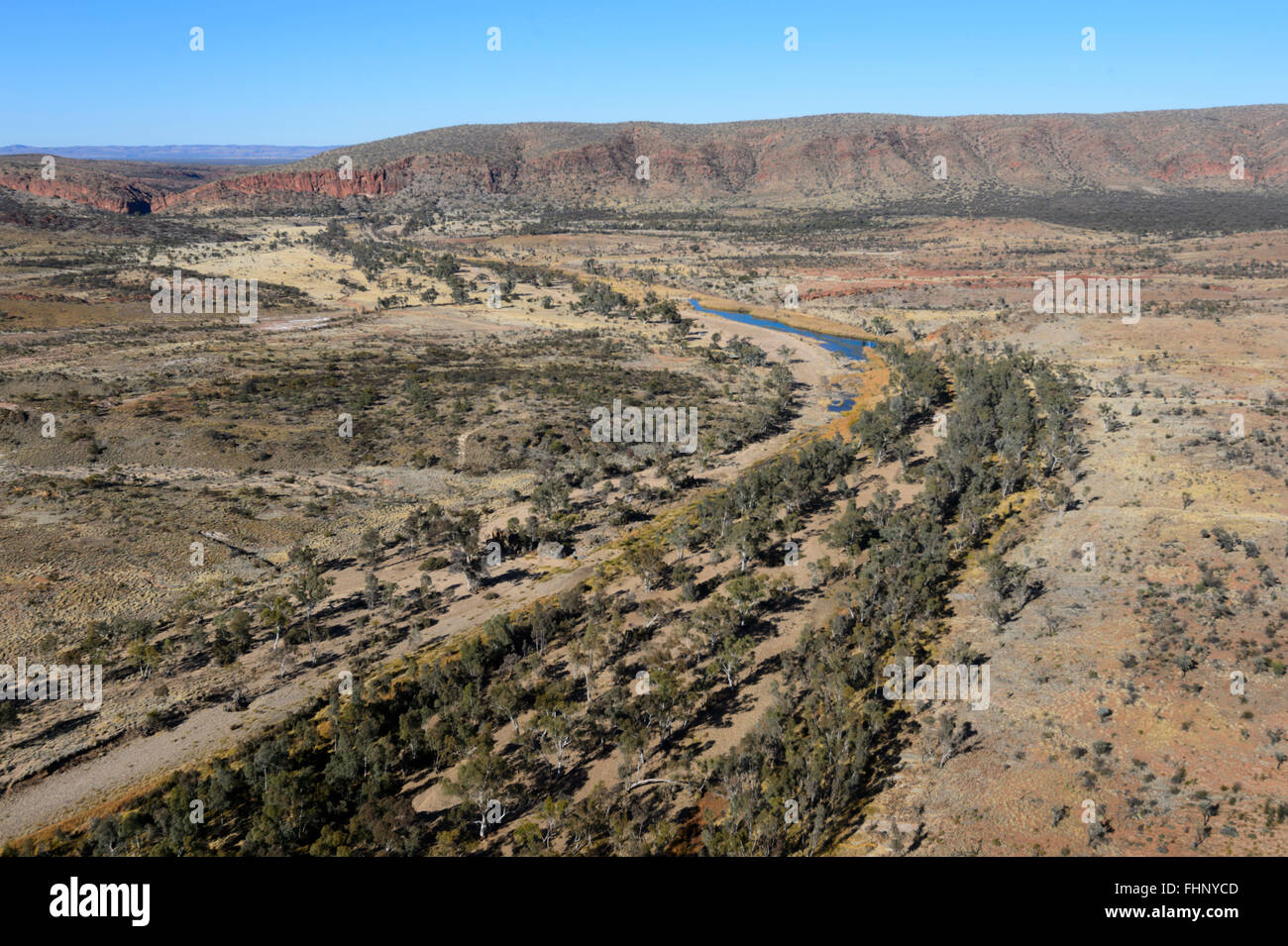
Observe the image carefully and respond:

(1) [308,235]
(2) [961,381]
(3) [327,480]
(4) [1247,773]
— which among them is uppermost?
(1) [308,235]

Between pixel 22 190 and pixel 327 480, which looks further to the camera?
pixel 22 190

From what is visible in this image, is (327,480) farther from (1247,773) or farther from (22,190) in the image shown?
(22,190)

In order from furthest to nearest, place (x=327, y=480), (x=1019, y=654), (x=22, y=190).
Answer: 1. (x=22, y=190)
2. (x=327, y=480)
3. (x=1019, y=654)

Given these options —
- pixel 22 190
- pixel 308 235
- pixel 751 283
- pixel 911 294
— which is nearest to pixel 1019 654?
pixel 911 294

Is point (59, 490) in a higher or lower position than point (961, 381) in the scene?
lower

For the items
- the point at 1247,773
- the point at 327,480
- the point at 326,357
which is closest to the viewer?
the point at 1247,773
